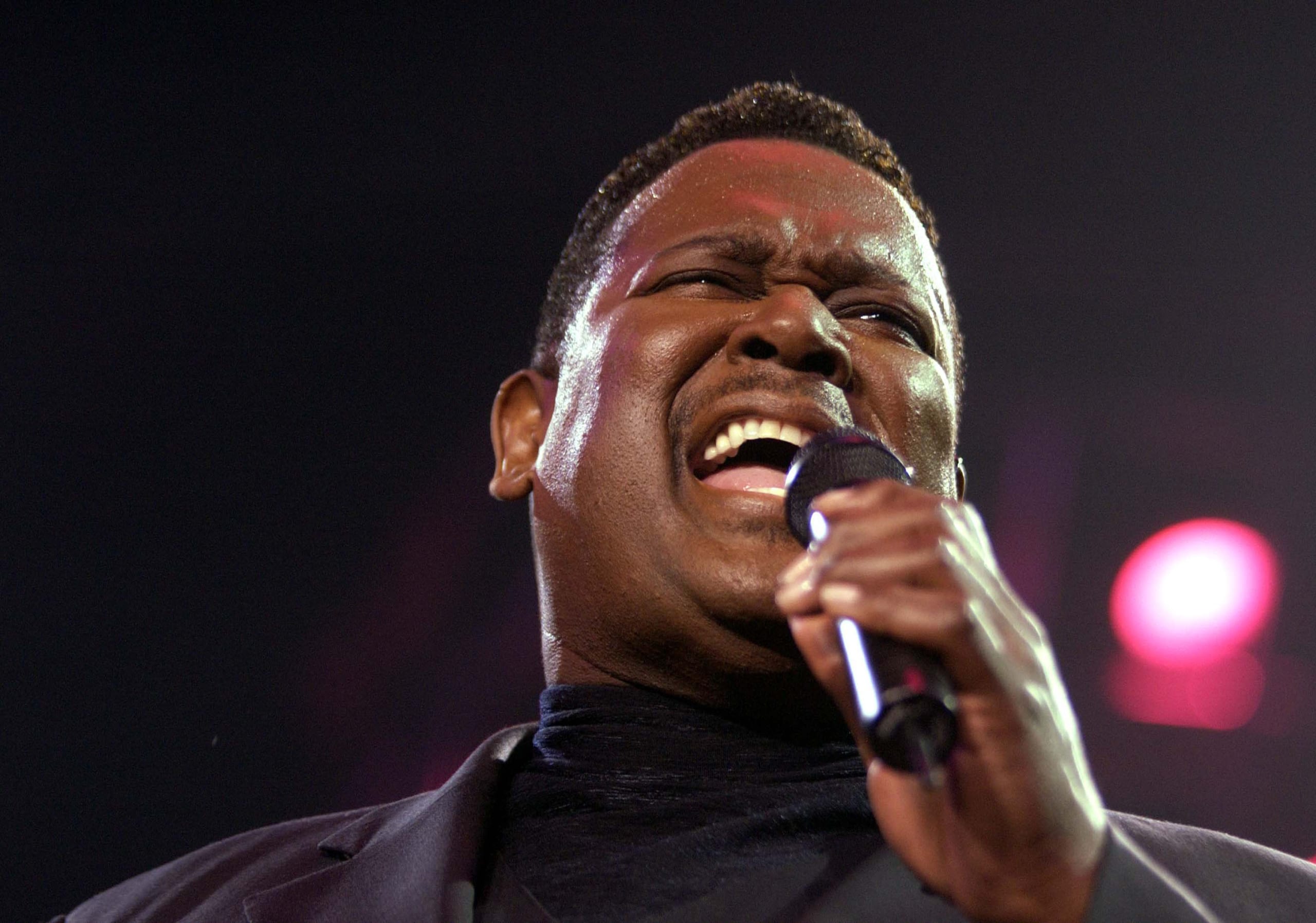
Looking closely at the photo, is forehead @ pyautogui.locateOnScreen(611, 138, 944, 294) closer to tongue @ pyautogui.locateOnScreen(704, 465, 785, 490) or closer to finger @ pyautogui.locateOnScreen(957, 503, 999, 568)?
tongue @ pyautogui.locateOnScreen(704, 465, 785, 490)

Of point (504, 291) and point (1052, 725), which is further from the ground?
point (504, 291)

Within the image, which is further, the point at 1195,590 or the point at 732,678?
the point at 1195,590

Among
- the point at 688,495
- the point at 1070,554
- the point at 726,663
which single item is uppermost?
the point at 688,495

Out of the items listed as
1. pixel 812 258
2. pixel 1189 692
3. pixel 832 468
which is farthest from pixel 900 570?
pixel 1189 692

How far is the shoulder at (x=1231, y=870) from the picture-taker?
5.00ft

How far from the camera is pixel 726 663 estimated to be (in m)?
1.74

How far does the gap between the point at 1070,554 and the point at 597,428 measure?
228 cm

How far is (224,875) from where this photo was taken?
6.38ft

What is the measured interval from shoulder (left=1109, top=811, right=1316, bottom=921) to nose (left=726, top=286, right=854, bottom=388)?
2.66ft

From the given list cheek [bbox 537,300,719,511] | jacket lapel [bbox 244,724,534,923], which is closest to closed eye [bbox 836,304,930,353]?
cheek [bbox 537,300,719,511]

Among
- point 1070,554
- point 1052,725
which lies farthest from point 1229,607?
point 1052,725

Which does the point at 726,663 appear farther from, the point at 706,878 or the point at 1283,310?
the point at 1283,310

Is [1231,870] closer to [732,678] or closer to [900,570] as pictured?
[732,678]

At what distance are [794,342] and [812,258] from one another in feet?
0.99
